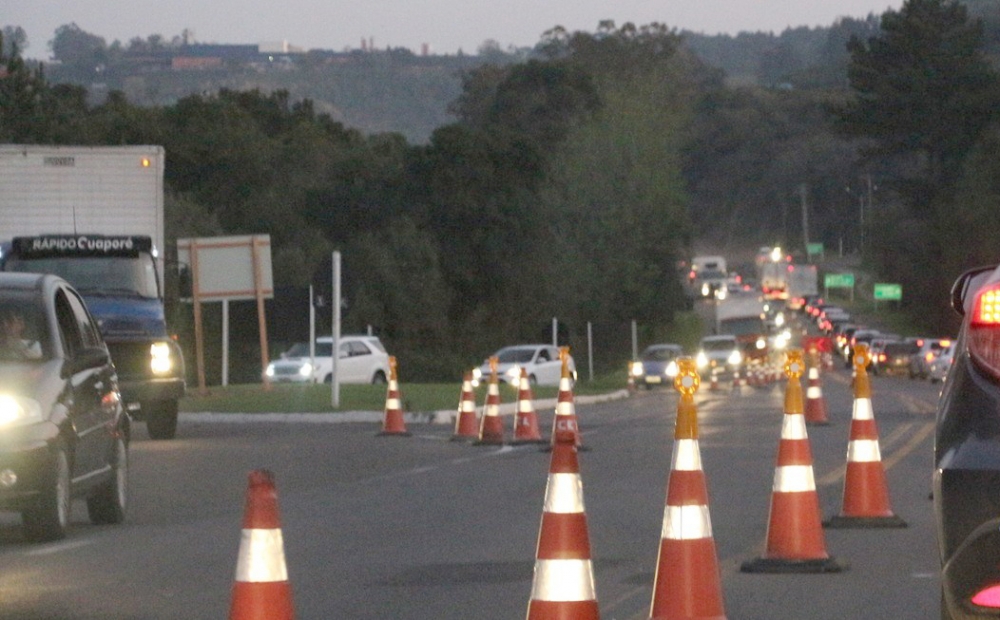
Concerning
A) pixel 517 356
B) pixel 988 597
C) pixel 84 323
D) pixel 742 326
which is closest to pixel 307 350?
pixel 517 356

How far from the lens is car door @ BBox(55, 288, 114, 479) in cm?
1246

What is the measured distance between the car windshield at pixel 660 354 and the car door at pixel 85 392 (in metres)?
43.2

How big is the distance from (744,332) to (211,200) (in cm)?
2338

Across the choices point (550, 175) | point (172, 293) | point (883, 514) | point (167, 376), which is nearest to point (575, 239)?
point (550, 175)

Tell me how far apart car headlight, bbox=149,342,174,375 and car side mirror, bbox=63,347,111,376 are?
9868mm

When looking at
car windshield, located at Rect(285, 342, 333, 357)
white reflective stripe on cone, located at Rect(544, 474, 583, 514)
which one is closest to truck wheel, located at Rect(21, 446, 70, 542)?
white reflective stripe on cone, located at Rect(544, 474, 583, 514)

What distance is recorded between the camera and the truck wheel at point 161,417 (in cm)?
2347

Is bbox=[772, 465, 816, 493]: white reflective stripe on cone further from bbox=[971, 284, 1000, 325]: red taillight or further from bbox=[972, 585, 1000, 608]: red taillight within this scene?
bbox=[972, 585, 1000, 608]: red taillight

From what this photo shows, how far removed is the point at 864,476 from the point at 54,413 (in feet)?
16.3

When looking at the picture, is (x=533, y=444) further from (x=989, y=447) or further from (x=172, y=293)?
(x=989, y=447)

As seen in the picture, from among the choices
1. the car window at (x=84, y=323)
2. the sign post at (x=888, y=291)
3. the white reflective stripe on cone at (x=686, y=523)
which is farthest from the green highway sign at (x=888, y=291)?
the white reflective stripe on cone at (x=686, y=523)

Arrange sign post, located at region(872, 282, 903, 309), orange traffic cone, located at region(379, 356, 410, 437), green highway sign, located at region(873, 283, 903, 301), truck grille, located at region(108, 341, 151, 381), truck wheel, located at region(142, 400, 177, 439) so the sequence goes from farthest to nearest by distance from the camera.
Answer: green highway sign, located at region(873, 283, 903, 301) → sign post, located at region(872, 282, 903, 309) → orange traffic cone, located at region(379, 356, 410, 437) → truck wheel, located at region(142, 400, 177, 439) → truck grille, located at region(108, 341, 151, 381)

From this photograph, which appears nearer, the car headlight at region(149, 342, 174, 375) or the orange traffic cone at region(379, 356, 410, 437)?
the car headlight at region(149, 342, 174, 375)

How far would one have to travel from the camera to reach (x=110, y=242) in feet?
78.7
